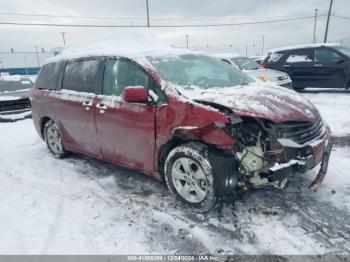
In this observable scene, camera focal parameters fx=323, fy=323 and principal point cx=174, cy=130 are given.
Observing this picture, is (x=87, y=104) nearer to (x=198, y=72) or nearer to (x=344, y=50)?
(x=198, y=72)

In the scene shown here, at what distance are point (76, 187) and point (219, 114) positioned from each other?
2329 millimetres

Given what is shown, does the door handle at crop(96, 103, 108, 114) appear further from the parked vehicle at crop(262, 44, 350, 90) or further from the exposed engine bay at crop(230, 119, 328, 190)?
the parked vehicle at crop(262, 44, 350, 90)

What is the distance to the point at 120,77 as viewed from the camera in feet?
13.7

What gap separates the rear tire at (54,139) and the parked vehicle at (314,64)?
29.4ft

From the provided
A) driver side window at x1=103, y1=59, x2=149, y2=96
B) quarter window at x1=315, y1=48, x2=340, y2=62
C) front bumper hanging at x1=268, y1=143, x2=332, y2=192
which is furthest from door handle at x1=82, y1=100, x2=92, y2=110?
quarter window at x1=315, y1=48, x2=340, y2=62

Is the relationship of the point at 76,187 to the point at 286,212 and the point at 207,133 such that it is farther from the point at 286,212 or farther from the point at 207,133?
the point at 286,212

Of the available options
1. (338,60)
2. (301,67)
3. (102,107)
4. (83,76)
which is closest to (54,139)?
(83,76)

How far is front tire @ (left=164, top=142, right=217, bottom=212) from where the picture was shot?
3.28m

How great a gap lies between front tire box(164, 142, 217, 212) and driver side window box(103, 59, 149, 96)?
0.95m

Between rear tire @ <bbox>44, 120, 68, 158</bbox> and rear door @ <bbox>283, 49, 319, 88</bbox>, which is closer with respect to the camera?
rear tire @ <bbox>44, 120, 68, 158</bbox>

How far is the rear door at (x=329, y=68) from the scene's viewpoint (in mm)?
10578

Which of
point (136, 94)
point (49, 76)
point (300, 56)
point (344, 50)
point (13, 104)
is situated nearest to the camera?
point (136, 94)

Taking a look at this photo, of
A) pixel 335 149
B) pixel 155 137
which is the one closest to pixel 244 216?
pixel 155 137

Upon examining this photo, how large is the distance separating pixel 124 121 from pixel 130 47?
111 cm
